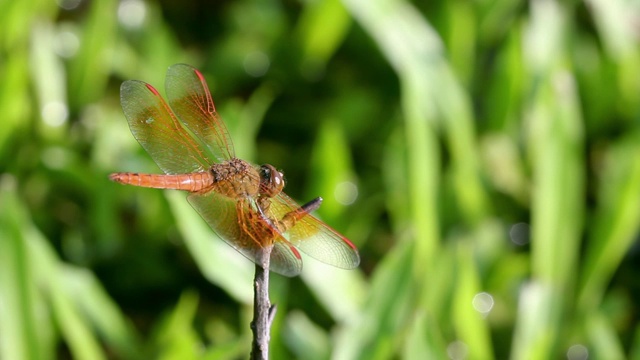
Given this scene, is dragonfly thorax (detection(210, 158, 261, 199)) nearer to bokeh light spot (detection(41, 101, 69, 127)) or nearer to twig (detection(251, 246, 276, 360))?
twig (detection(251, 246, 276, 360))

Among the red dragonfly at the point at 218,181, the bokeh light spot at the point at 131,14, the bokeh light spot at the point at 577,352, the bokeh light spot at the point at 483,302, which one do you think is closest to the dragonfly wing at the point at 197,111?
the red dragonfly at the point at 218,181

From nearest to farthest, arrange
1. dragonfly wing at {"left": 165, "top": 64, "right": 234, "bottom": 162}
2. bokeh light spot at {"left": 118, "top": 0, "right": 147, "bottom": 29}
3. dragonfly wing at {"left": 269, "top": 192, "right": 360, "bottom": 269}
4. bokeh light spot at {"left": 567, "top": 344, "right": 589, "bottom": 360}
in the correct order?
dragonfly wing at {"left": 269, "top": 192, "right": 360, "bottom": 269} → dragonfly wing at {"left": 165, "top": 64, "right": 234, "bottom": 162} → bokeh light spot at {"left": 567, "top": 344, "right": 589, "bottom": 360} → bokeh light spot at {"left": 118, "top": 0, "right": 147, "bottom": 29}

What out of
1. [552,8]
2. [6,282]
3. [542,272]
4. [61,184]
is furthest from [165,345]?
[552,8]

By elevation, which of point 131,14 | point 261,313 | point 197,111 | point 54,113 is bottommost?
point 261,313

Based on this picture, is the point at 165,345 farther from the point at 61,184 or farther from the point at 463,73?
the point at 463,73

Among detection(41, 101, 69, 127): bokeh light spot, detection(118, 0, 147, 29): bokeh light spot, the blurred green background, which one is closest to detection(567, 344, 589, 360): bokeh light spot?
the blurred green background

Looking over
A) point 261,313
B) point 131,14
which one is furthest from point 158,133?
point 131,14

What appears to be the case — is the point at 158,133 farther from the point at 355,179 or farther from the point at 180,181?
the point at 355,179
